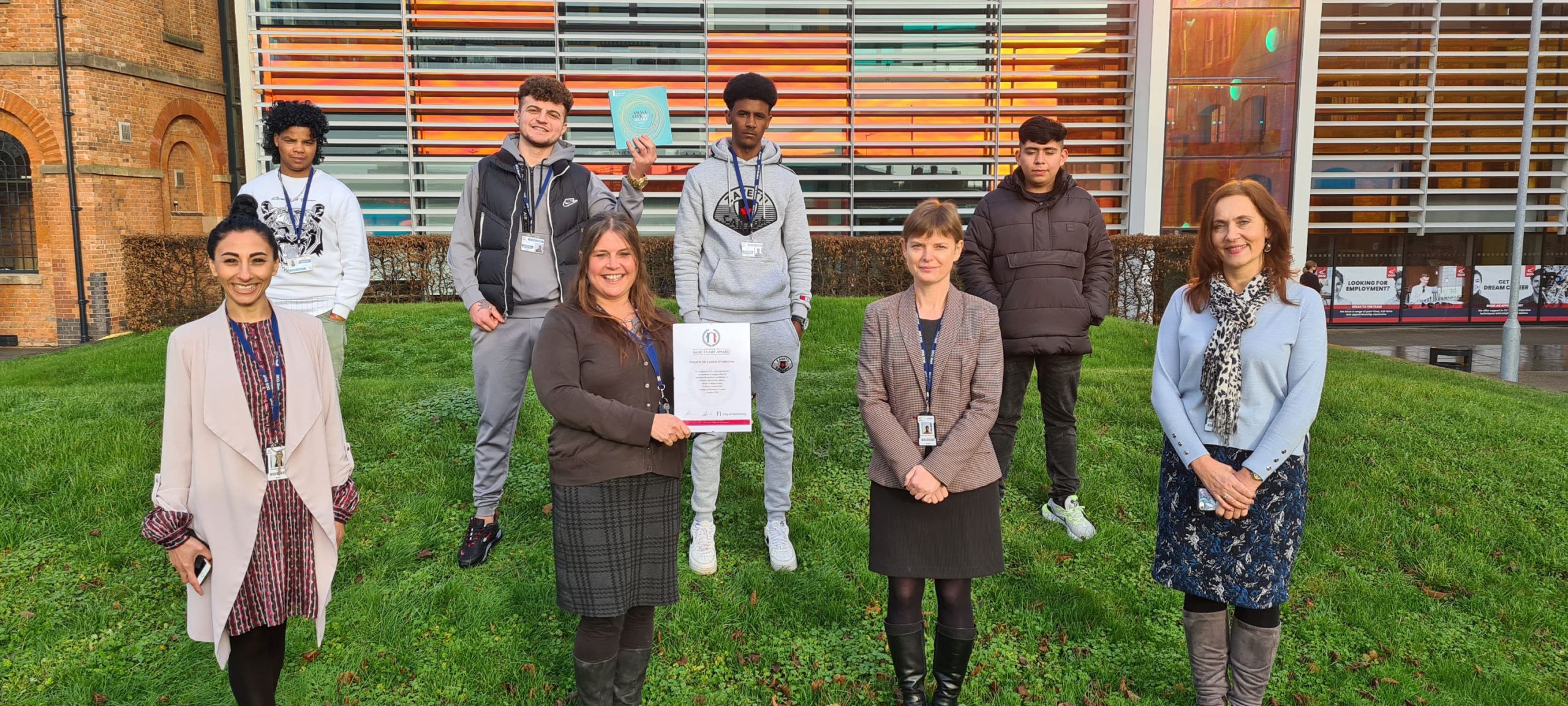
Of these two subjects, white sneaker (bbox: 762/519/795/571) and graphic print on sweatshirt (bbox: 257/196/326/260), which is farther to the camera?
white sneaker (bbox: 762/519/795/571)

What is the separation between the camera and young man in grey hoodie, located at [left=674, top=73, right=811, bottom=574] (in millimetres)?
4289

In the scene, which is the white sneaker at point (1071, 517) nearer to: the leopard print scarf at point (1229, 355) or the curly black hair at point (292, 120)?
the leopard print scarf at point (1229, 355)

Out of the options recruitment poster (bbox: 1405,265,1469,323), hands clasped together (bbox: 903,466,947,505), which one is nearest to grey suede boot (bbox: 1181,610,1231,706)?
hands clasped together (bbox: 903,466,947,505)

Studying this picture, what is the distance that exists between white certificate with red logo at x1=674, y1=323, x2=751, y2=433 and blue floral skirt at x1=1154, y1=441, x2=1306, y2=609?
5.37 feet

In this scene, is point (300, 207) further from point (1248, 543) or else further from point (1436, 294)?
point (1436, 294)

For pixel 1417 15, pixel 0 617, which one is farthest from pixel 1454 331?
pixel 0 617

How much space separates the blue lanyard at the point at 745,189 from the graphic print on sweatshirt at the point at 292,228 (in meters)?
2.05

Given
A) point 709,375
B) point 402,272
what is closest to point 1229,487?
point 709,375

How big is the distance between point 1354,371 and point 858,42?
9.56 meters

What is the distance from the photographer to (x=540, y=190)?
13.9 ft

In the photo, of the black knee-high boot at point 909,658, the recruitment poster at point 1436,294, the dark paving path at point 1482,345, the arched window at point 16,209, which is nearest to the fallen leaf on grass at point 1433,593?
the black knee-high boot at point 909,658

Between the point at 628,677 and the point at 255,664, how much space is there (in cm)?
116

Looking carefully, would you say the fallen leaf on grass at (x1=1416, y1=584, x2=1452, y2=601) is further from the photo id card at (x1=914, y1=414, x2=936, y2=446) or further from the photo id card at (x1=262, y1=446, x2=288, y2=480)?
the photo id card at (x1=262, y1=446, x2=288, y2=480)

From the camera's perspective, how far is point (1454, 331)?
18906 mm
